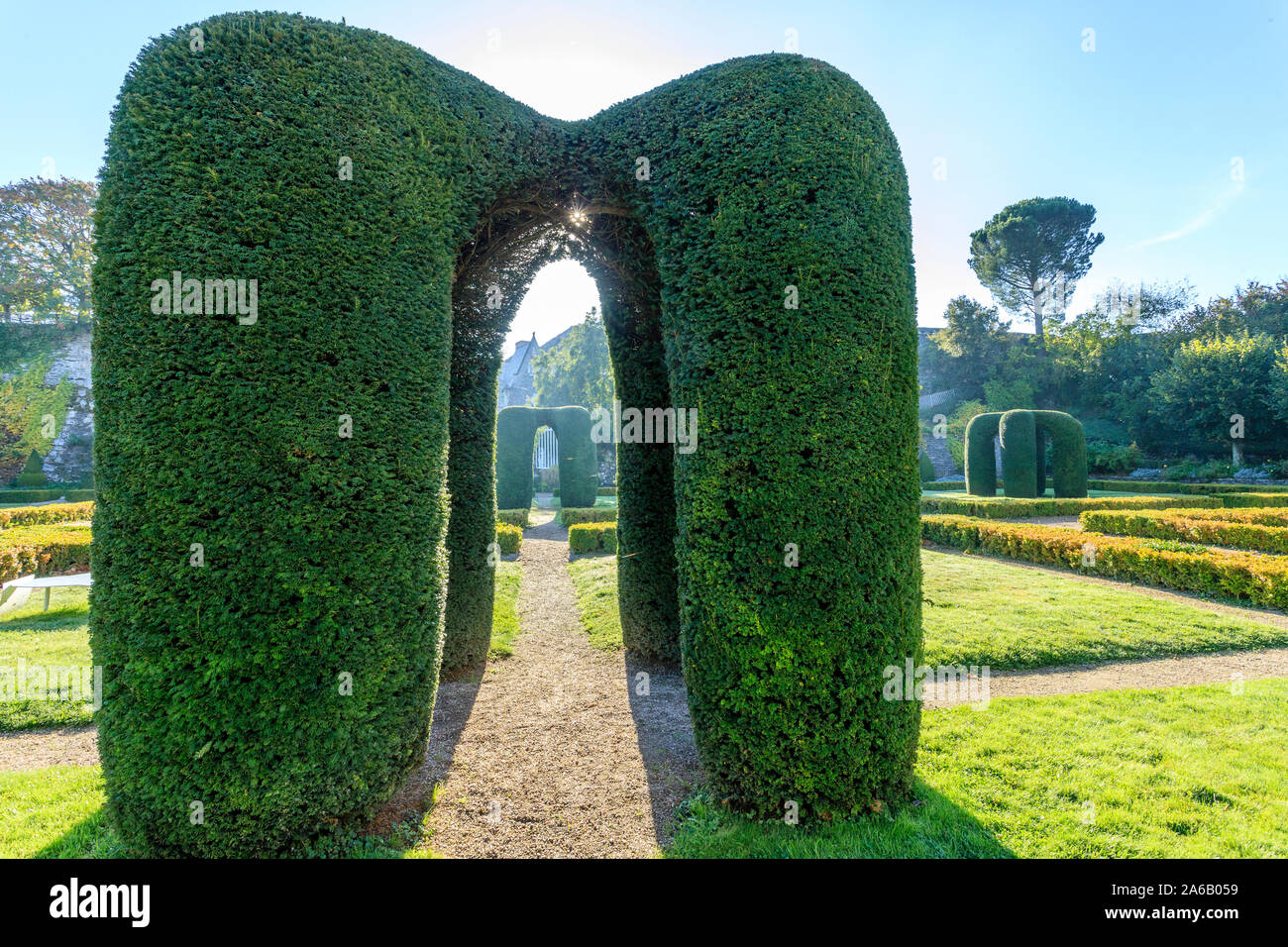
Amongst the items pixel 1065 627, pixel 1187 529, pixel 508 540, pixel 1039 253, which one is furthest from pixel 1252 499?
pixel 1039 253

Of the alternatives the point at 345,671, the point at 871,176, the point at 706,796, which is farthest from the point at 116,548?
the point at 871,176

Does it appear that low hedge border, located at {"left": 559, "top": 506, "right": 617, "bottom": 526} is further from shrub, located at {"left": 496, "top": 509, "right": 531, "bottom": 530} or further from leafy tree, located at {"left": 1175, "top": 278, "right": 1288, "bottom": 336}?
leafy tree, located at {"left": 1175, "top": 278, "right": 1288, "bottom": 336}

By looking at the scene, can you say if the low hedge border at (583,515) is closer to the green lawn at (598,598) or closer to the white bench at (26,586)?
Answer: the green lawn at (598,598)

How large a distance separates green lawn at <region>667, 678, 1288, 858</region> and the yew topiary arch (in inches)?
12.1

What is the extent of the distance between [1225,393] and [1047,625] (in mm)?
39234

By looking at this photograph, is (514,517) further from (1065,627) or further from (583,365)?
(583,365)

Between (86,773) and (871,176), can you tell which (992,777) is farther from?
(86,773)

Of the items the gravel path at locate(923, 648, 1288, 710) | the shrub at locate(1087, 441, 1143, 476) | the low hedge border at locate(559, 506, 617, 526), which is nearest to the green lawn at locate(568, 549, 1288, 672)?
the gravel path at locate(923, 648, 1288, 710)

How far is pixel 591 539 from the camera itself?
15.5 meters

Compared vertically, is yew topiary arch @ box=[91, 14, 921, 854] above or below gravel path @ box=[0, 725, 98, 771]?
above

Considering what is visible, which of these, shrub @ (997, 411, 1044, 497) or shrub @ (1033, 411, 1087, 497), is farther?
shrub @ (997, 411, 1044, 497)

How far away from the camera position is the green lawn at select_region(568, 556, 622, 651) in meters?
8.04

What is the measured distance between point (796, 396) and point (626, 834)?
10.4 ft
